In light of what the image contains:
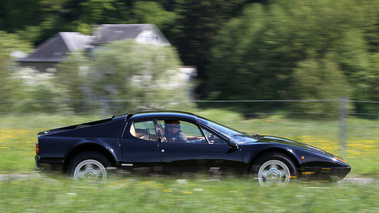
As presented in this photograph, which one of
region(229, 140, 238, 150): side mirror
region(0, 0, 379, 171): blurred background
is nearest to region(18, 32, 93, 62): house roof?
region(0, 0, 379, 171): blurred background

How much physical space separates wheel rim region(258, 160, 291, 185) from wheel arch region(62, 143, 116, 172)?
7.25 feet

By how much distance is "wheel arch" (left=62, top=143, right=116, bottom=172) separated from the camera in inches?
264

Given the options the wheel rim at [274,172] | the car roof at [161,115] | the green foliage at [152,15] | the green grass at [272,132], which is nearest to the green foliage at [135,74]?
the green grass at [272,132]

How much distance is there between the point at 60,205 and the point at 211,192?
182 centimetres

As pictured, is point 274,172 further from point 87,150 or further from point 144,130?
point 87,150

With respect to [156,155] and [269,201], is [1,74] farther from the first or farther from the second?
[269,201]

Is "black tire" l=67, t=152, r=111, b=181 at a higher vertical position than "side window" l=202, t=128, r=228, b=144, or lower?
lower

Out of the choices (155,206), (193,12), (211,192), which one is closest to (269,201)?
(211,192)

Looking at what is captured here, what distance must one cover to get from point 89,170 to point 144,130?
1.02m

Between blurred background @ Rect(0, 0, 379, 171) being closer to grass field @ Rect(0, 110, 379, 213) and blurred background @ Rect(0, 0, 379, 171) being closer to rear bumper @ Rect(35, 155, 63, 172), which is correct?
rear bumper @ Rect(35, 155, 63, 172)

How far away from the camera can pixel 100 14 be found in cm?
5272

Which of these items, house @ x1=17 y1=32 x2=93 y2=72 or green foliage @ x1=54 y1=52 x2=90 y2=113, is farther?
house @ x1=17 y1=32 x2=93 y2=72

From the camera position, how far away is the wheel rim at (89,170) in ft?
21.9

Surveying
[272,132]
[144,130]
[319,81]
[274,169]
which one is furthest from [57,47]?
[274,169]
